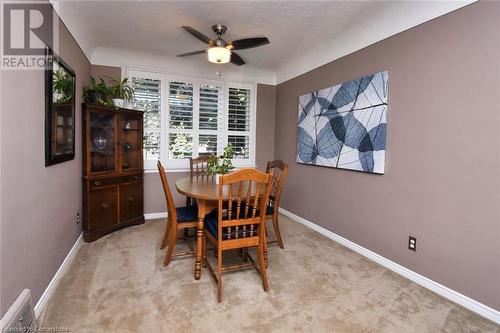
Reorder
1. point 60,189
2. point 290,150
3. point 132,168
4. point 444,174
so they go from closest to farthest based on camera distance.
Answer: point 444,174, point 60,189, point 132,168, point 290,150

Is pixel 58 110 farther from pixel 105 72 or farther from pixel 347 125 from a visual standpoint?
pixel 347 125

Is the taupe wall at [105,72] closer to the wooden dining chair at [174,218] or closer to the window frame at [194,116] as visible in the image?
the window frame at [194,116]

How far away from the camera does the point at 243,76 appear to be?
176 inches

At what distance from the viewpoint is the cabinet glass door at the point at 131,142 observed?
3.53m

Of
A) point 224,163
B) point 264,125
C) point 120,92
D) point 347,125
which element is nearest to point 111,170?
point 120,92

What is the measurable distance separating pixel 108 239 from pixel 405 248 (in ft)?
10.6

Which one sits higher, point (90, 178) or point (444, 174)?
point (444, 174)

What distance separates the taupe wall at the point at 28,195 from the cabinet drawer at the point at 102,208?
0.63 m

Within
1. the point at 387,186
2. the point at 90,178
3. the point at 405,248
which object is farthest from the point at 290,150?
the point at 90,178

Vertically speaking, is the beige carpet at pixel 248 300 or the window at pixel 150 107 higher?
the window at pixel 150 107

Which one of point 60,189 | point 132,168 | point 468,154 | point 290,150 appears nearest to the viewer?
point 468,154

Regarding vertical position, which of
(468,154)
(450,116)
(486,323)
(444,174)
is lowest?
(486,323)

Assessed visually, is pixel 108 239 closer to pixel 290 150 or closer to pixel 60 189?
pixel 60 189

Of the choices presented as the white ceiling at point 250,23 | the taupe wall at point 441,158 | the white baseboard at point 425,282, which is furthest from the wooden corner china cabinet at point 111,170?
the taupe wall at point 441,158
